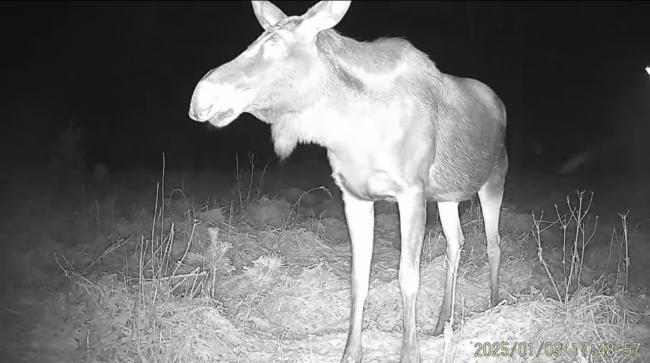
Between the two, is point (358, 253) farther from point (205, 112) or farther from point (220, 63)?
point (220, 63)

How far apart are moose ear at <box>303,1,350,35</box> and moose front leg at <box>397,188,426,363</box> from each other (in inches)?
53.4

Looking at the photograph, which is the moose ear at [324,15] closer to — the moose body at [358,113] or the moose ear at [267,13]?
the moose body at [358,113]

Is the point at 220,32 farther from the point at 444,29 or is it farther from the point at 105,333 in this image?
the point at 105,333

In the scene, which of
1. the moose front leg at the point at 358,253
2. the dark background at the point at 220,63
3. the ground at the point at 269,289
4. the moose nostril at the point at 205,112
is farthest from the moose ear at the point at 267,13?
the dark background at the point at 220,63

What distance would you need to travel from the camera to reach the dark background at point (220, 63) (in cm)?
1977

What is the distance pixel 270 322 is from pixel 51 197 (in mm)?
6675

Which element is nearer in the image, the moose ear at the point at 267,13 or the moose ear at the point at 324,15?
the moose ear at the point at 324,15

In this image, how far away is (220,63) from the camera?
2806 cm

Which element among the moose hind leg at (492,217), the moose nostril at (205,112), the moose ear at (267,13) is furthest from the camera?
the moose hind leg at (492,217)

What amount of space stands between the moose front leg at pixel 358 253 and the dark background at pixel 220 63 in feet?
39.5

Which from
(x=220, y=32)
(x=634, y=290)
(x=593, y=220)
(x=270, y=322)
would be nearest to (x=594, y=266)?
(x=634, y=290)

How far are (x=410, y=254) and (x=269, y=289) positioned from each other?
2.24 metres

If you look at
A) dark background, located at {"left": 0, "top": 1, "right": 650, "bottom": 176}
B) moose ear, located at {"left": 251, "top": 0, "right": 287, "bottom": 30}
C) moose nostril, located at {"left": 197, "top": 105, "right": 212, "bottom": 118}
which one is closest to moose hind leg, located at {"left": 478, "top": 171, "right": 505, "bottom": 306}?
moose ear, located at {"left": 251, "top": 0, "right": 287, "bottom": 30}

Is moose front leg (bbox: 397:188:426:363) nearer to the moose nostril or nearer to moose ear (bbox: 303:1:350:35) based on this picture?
moose ear (bbox: 303:1:350:35)
